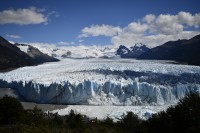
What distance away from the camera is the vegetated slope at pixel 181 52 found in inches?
3014

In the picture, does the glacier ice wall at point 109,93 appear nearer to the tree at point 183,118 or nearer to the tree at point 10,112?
the tree at point 183,118

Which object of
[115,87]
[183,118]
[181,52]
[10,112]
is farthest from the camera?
[181,52]

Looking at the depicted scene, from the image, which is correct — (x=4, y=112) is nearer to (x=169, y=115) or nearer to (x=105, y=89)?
(x=169, y=115)

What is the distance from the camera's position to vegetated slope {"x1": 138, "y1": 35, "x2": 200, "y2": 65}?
7656 cm

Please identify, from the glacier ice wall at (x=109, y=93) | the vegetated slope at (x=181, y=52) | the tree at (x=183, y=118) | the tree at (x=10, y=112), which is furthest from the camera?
the vegetated slope at (x=181, y=52)

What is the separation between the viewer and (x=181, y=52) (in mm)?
94312

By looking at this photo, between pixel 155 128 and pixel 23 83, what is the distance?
20.7m

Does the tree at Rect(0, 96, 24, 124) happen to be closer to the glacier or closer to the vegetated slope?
the glacier

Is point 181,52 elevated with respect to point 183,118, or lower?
elevated

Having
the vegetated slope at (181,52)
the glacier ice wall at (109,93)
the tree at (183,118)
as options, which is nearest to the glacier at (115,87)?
the glacier ice wall at (109,93)

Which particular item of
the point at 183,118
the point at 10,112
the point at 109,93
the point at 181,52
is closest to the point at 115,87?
the point at 109,93

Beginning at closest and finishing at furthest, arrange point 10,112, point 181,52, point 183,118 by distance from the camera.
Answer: point 183,118 → point 10,112 → point 181,52

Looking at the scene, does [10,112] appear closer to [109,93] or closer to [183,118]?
[183,118]

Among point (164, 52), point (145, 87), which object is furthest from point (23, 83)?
point (164, 52)
